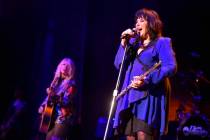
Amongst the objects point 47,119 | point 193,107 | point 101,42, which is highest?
point 101,42

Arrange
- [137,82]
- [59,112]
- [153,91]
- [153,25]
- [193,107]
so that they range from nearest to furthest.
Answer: [137,82] → [153,91] → [153,25] → [59,112] → [193,107]

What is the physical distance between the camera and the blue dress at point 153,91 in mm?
3002

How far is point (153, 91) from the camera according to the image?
3070mm

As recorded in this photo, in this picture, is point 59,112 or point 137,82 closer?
point 137,82

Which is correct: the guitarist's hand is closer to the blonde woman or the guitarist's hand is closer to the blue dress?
the blue dress

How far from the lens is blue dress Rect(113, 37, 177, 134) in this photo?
300 cm

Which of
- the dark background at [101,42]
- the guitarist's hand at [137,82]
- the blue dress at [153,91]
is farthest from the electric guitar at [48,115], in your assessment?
the guitarist's hand at [137,82]

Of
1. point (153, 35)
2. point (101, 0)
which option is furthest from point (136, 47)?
point (101, 0)

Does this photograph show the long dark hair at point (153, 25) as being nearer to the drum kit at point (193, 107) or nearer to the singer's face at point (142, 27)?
the singer's face at point (142, 27)

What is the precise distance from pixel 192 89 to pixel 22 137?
3.86 meters

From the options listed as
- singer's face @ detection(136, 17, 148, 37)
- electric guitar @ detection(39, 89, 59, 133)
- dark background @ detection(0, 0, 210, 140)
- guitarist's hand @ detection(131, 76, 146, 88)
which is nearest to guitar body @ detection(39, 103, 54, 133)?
electric guitar @ detection(39, 89, 59, 133)

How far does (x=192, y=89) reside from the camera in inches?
280

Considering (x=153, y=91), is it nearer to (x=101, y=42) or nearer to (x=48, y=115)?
(x=48, y=115)

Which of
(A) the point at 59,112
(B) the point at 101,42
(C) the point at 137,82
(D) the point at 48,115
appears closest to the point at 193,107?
(B) the point at 101,42
